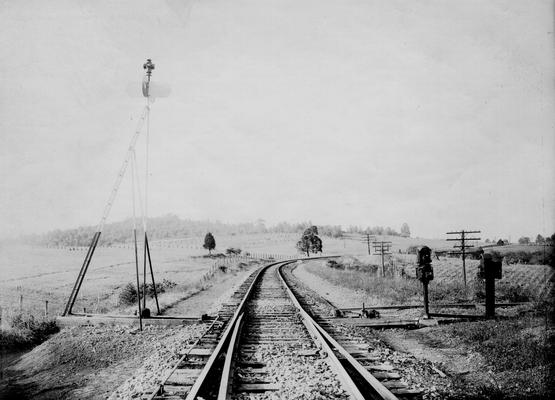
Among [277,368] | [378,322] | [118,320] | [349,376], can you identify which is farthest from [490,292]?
[118,320]

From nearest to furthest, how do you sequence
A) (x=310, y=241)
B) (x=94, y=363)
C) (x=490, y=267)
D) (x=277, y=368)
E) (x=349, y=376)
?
1. (x=349, y=376)
2. (x=277, y=368)
3. (x=94, y=363)
4. (x=490, y=267)
5. (x=310, y=241)

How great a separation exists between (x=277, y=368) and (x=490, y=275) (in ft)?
23.3

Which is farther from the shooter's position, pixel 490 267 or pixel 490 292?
pixel 490 267

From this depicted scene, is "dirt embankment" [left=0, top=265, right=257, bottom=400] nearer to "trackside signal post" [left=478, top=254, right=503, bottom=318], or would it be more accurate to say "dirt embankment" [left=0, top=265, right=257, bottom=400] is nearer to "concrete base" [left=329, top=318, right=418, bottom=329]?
"concrete base" [left=329, top=318, right=418, bottom=329]

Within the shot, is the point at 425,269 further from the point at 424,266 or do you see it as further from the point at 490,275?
the point at 490,275

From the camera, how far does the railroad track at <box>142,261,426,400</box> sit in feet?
17.5

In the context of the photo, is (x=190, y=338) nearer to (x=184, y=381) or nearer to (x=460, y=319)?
(x=184, y=381)

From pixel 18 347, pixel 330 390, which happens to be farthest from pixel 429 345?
pixel 18 347

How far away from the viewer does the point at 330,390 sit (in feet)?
17.7

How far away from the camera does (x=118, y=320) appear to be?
1192cm

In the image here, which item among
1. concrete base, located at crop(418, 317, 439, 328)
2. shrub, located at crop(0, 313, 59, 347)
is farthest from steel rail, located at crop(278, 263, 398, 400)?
shrub, located at crop(0, 313, 59, 347)

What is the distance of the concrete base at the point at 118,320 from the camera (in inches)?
453

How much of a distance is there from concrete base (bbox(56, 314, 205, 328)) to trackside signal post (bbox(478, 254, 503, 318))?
318 inches

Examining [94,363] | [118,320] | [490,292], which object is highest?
[490,292]
